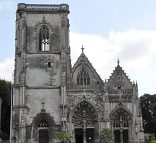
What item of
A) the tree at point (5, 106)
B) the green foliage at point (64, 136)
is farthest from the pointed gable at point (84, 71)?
the tree at point (5, 106)

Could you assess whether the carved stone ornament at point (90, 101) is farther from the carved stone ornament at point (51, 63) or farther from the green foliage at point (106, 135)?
the carved stone ornament at point (51, 63)

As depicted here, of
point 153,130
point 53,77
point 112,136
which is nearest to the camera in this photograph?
point 112,136

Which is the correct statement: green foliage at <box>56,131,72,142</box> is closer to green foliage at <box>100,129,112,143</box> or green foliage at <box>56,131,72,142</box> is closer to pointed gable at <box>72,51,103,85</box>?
green foliage at <box>100,129,112,143</box>

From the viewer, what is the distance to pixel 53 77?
49.2 metres

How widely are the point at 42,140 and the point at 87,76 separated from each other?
1094cm

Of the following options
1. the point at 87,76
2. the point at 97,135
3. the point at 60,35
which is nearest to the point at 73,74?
the point at 87,76

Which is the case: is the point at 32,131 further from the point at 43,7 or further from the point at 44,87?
the point at 43,7

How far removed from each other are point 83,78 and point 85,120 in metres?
6.22

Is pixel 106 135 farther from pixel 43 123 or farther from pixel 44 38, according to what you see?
pixel 44 38

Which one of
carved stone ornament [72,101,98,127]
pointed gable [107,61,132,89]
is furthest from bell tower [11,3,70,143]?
pointed gable [107,61,132,89]

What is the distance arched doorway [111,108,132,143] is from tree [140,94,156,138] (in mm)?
16825

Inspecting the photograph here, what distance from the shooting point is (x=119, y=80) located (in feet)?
163

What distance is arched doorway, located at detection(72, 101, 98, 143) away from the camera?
47781mm

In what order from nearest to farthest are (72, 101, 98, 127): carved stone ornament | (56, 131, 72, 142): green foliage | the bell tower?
(56, 131, 72, 142): green foliage < the bell tower < (72, 101, 98, 127): carved stone ornament
